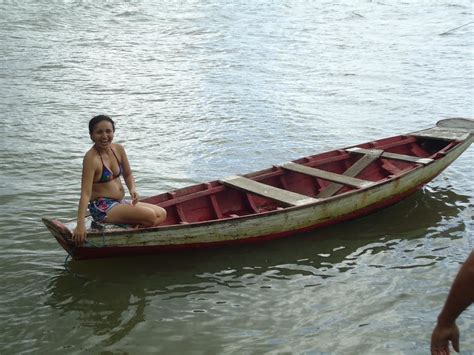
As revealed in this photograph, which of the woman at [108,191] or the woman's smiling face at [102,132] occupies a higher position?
the woman's smiling face at [102,132]

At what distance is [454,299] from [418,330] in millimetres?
2639

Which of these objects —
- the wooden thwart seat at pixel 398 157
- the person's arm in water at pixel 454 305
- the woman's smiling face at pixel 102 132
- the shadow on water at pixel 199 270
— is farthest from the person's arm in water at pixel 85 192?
the wooden thwart seat at pixel 398 157

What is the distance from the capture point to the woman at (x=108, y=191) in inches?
199

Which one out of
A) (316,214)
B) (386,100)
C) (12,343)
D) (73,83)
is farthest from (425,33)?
(12,343)

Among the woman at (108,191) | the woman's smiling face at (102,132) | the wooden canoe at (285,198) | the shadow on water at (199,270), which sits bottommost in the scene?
the shadow on water at (199,270)

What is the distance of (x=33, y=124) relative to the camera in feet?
33.0

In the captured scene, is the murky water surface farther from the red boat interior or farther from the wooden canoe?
the red boat interior

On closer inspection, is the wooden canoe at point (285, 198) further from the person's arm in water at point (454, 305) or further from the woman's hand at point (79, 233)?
the person's arm in water at point (454, 305)

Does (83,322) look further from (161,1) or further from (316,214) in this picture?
(161,1)

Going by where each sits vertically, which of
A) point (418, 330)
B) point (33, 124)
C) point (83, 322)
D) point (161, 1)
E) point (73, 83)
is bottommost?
point (418, 330)

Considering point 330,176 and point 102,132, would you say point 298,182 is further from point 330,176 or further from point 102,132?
point 102,132

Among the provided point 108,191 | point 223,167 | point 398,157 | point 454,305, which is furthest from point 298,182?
point 454,305

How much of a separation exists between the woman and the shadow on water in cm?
54

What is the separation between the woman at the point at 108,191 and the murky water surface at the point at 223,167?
23.2 inches
